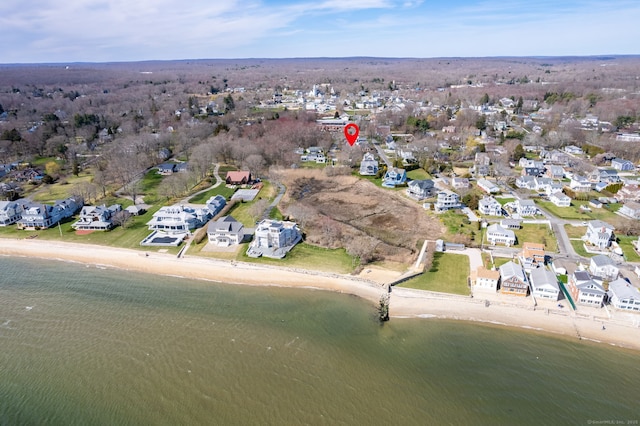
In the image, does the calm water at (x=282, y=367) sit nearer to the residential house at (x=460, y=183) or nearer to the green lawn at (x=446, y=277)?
the green lawn at (x=446, y=277)

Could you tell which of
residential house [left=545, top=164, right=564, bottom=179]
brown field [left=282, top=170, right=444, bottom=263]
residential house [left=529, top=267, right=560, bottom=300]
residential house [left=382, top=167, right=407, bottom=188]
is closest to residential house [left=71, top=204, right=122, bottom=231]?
brown field [left=282, top=170, right=444, bottom=263]

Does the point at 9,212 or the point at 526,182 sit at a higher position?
the point at 526,182

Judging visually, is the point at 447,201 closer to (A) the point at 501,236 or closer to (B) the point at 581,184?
(A) the point at 501,236

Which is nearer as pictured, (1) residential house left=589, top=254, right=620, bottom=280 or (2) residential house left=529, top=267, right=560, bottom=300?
(2) residential house left=529, top=267, right=560, bottom=300

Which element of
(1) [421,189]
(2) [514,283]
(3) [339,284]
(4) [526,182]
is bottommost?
(3) [339,284]

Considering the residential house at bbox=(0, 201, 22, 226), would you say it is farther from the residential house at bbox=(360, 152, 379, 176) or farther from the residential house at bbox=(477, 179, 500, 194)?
the residential house at bbox=(477, 179, 500, 194)

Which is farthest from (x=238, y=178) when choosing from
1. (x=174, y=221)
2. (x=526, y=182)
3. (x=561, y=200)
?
(x=561, y=200)

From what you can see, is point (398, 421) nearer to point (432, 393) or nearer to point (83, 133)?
point (432, 393)
